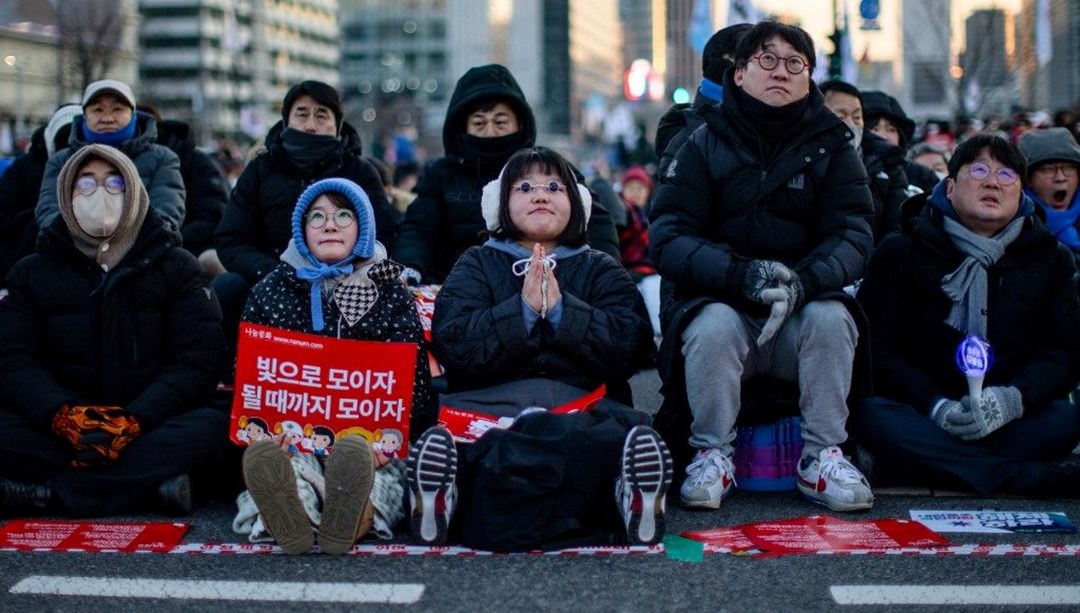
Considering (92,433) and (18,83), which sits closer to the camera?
(92,433)

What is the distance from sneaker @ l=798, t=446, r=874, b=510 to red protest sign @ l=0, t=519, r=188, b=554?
247 centimetres

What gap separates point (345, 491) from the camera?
4.77m

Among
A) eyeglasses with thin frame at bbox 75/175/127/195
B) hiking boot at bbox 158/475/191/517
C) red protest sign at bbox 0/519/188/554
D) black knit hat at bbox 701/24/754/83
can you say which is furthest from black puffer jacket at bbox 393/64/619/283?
red protest sign at bbox 0/519/188/554

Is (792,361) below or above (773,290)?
below

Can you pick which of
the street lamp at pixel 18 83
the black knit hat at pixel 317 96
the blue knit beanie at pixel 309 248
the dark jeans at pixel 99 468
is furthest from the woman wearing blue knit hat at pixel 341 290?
the street lamp at pixel 18 83

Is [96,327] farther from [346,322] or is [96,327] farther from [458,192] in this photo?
[458,192]

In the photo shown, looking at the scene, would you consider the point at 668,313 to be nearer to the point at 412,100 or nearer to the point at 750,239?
the point at 750,239

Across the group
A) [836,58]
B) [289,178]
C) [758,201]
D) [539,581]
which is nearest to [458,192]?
[289,178]

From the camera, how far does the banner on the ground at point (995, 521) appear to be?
511 centimetres

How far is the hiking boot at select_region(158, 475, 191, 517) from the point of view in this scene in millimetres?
5469

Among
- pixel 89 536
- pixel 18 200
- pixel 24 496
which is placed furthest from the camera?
pixel 18 200

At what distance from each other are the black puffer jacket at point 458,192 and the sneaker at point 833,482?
6.55ft

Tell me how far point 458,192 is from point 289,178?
3.13 feet

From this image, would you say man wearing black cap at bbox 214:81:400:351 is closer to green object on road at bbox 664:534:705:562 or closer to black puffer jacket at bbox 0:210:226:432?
black puffer jacket at bbox 0:210:226:432
